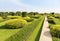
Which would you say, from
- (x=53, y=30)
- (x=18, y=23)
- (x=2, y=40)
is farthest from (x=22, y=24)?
(x=2, y=40)

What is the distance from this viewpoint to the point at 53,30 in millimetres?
10453

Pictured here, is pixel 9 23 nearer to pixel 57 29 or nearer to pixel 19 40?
pixel 57 29

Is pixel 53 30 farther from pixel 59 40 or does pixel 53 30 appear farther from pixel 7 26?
pixel 7 26

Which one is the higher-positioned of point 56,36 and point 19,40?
point 19,40

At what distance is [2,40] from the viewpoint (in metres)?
8.44

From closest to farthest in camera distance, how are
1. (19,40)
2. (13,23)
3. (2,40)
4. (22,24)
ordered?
(19,40) < (2,40) < (13,23) < (22,24)

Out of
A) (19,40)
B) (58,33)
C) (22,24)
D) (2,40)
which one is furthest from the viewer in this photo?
(22,24)

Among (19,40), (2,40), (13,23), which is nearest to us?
(19,40)

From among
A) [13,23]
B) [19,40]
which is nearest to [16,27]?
[13,23]

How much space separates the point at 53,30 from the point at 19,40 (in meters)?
4.87

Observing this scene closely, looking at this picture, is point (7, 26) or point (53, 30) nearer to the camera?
point (53, 30)

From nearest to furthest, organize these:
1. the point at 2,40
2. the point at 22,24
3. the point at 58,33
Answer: the point at 2,40
the point at 58,33
the point at 22,24

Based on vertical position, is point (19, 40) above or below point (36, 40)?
above

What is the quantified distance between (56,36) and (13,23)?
5762mm
